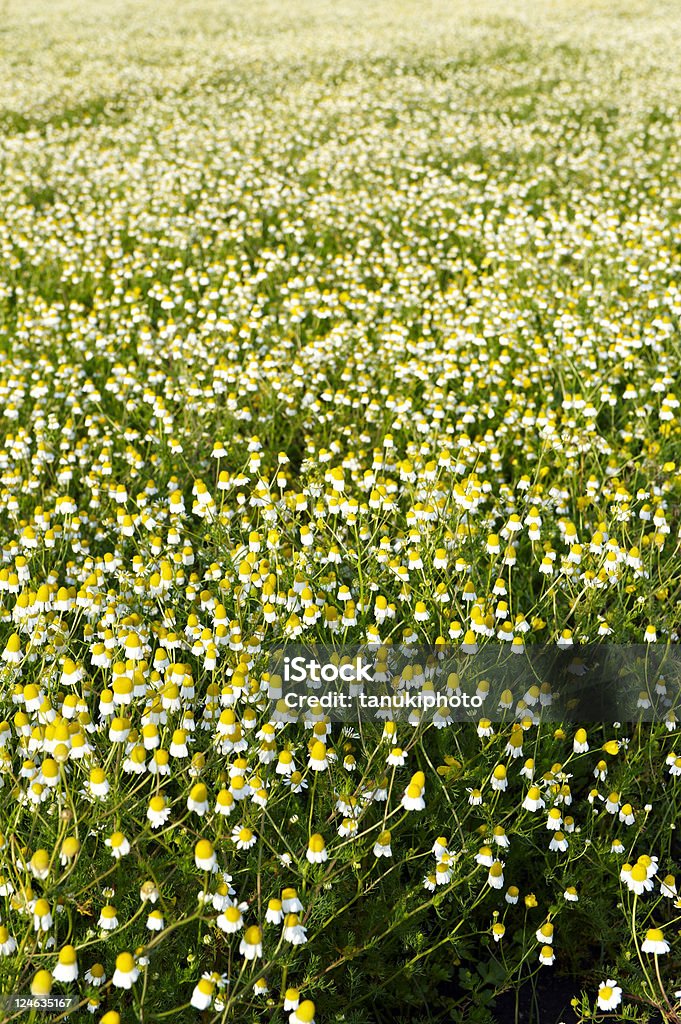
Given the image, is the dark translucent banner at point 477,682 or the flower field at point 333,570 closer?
the flower field at point 333,570

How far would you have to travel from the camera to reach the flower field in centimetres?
244

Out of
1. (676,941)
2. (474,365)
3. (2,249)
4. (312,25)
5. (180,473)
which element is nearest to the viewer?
(676,941)

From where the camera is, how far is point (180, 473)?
4941 millimetres

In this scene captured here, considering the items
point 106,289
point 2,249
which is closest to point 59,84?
point 2,249

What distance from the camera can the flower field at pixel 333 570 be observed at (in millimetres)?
2443

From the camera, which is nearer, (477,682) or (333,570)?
(477,682)

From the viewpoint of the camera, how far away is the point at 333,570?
12.4 feet

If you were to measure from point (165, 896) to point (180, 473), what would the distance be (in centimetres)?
290

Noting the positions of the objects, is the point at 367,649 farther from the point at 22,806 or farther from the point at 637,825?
the point at 22,806

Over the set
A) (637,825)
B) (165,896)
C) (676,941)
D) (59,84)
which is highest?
(59,84)

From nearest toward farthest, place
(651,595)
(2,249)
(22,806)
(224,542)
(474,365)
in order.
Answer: (22,806) < (651,595) < (224,542) < (474,365) < (2,249)

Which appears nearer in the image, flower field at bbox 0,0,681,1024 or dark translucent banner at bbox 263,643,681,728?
flower field at bbox 0,0,681,1024

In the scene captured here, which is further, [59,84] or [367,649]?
[59,84]

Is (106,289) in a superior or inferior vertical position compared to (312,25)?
inferior
